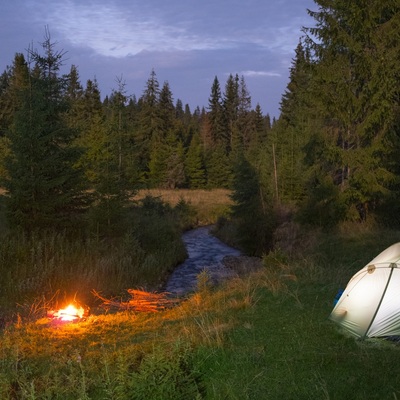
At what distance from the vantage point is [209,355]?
573cm

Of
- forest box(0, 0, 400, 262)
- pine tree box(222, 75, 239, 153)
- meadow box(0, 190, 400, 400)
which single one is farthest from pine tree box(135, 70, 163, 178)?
meadow box(0, 190, 400, 400)

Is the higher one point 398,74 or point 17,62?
point 17,62

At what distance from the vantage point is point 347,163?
60.1ft

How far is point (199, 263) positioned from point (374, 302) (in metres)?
13.4

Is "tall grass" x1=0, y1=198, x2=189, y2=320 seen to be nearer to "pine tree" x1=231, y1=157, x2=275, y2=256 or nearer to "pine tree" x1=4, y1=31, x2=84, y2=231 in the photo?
"pine tree" x1=4, y1=31, x2=84, y2=231

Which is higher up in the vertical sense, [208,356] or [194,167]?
[194,167]

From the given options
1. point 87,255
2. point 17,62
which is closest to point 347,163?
point 87,255

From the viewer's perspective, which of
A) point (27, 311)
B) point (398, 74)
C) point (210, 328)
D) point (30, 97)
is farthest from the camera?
point (398, 74)

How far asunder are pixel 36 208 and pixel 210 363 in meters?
10.3

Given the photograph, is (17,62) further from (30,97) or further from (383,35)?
(383,35)

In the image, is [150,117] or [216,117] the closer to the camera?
[150,117]

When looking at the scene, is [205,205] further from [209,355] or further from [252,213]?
[209,355]

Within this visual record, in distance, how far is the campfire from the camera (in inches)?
320

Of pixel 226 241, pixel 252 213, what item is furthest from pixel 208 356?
pixel 226 241
